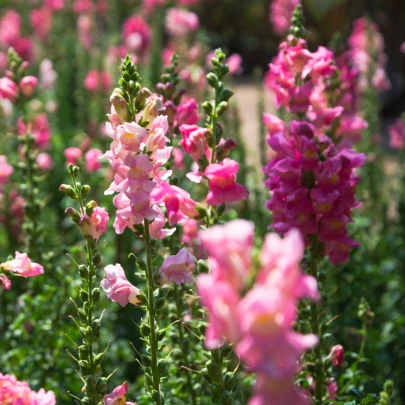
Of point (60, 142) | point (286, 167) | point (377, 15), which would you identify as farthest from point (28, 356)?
point (377, 15)

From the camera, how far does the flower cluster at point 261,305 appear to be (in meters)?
1.07

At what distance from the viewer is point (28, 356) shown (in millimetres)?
3123

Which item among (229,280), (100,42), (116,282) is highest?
(100,42)

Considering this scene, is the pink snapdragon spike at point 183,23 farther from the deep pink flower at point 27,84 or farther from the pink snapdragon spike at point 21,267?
the pink snapdragon spike at point 21,267

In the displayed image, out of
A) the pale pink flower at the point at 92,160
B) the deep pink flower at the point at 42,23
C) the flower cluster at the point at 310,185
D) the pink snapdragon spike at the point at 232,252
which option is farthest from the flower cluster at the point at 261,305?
the deep pink flower at the point at 42,23

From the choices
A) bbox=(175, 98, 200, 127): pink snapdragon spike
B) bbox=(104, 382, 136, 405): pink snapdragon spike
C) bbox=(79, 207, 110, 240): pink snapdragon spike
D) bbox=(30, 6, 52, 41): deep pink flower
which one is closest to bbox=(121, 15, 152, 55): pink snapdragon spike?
bbox=(30, 6, 52, 41): deep pink flower

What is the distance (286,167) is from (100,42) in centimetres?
941

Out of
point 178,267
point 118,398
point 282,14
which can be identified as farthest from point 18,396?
point 282,14

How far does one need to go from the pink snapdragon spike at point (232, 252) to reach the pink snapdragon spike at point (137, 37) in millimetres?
6513

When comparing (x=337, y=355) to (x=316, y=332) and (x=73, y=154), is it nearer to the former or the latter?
(x=316, y=332)

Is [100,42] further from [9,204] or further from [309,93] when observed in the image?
[309,93]

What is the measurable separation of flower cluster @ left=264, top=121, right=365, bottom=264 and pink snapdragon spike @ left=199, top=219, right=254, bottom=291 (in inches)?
37.8

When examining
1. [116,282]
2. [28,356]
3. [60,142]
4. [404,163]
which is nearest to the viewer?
[116,282]

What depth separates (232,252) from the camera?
43.3 inches
